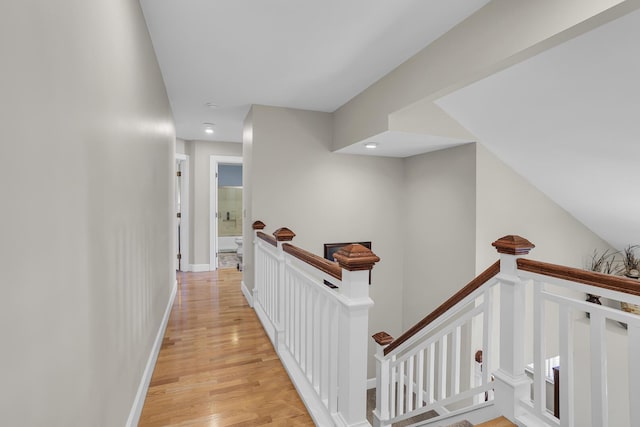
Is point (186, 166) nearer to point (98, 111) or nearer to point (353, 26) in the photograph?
point (353, 26)

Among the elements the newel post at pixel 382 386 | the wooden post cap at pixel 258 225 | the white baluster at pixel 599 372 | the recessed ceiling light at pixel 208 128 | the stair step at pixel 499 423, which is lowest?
the newel post at pixel 382 386

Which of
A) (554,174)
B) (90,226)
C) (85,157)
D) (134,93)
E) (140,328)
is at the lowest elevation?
(140,328)

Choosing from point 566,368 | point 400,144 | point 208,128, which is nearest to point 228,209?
point 208,128

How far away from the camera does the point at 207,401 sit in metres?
1.97

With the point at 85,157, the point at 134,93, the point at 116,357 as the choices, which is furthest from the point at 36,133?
the point at 134,93

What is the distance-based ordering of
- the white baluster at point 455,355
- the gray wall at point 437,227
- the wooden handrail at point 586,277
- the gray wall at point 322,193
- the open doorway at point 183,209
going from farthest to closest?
the open doorway at point 183,209
the gray wall at point 322,193
the gray wall at point 437,227
the white baluster at point 455,355
the wooden handrail at point 586,277

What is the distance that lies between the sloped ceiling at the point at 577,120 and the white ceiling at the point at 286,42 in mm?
656

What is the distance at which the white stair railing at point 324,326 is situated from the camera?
4.48ft

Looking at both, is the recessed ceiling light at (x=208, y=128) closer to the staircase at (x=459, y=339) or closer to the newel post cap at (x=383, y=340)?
the staircase at (x=459, y=339)

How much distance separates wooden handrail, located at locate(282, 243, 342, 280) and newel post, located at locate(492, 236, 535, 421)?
→ 2.43 ft

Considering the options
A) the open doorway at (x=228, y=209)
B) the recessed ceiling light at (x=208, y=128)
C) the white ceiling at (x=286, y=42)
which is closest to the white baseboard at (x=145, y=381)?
the white ceiling at (x=286, y=42)

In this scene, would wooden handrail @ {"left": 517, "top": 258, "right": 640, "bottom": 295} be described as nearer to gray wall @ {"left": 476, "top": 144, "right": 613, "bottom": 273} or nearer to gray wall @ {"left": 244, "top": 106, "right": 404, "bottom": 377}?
gray wall @ {"left": 476, "top": 144, "right": 613, "bottom": 273}

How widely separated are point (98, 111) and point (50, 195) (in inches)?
19.8

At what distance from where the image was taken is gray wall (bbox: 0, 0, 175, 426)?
0.63 meters
